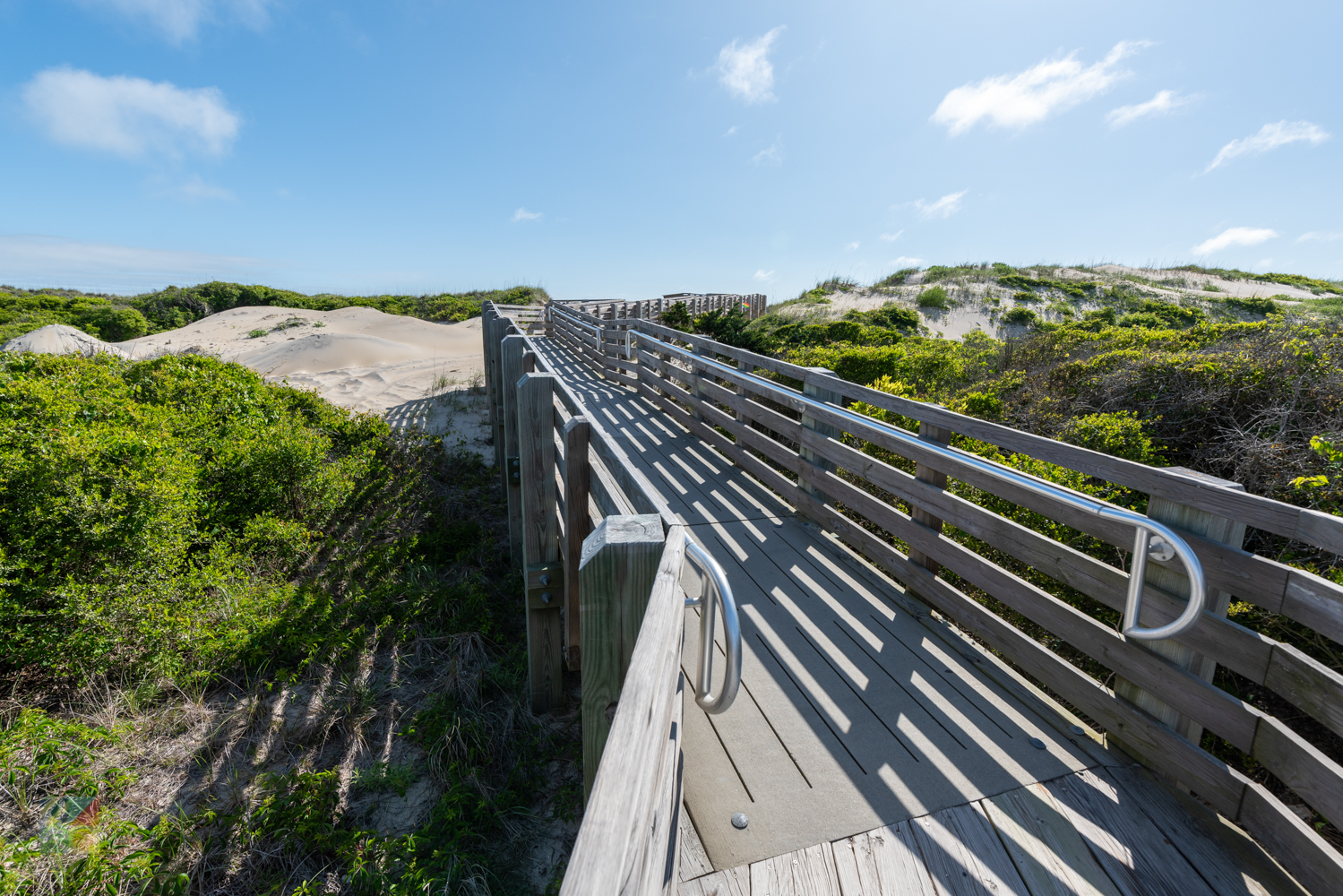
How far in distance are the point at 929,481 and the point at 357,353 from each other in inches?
678

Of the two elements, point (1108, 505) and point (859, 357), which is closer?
point (1108, 505)

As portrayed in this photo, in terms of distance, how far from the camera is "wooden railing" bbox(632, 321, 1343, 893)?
182 cm

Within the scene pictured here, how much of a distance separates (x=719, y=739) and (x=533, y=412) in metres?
1.97

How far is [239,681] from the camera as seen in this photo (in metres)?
3.83

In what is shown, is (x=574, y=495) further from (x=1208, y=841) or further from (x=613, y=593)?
(x=1208, y=841)

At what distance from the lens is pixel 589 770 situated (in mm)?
1969

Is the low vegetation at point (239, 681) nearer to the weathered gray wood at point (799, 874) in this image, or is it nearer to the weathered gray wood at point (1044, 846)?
the weathered gray wood at point (799, 874)

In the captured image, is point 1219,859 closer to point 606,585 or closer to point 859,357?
point 606,585

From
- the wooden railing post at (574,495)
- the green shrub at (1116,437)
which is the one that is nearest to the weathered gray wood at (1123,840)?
the wooden railing post at (574,495)

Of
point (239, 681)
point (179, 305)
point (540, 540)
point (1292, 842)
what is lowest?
point (239, 681)

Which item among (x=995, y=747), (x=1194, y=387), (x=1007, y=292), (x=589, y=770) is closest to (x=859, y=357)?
(x=1194, y=387)

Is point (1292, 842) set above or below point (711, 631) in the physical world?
below

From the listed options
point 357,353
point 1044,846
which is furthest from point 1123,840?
point 357,353

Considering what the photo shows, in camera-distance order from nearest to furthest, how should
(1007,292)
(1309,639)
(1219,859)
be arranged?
(1219,859) < (1309,639) < (1007,292)
